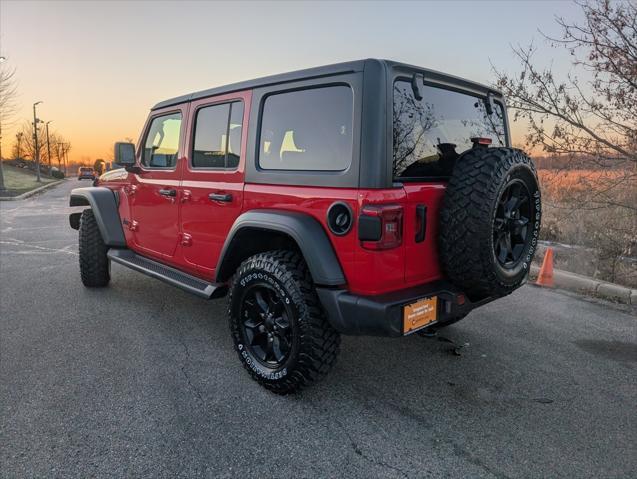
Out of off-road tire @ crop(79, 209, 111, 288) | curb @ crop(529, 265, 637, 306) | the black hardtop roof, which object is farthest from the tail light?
curb @ crop(529, 265, 637, 306)

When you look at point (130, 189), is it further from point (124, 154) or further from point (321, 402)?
point (321, 402)

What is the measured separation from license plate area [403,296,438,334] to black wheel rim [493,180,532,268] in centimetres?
50

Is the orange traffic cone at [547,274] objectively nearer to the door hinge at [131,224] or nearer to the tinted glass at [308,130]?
the tinted glass at [308,130]

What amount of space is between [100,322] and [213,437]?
2304mm

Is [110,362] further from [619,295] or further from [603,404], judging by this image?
[619,295]

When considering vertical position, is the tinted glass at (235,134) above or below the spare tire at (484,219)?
above

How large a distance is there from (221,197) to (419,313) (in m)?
1.65

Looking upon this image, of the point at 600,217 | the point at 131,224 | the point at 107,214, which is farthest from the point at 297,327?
the point at 600,217

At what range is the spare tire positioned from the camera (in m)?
2.56

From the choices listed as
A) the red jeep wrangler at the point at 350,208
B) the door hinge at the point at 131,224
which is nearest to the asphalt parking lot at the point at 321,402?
the red jeep wrangler at the point at 350,208

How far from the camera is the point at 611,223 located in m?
6.29

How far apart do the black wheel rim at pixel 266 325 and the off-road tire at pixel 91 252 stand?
277 centimetres

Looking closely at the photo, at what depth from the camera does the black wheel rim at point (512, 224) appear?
112 inches

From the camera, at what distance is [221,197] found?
332 cm
